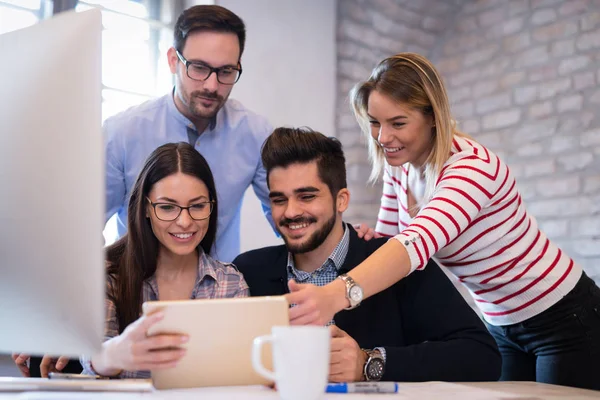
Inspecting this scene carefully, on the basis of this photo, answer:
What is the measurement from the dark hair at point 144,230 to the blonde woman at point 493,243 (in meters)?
0.45

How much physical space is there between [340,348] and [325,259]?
1.44 feet

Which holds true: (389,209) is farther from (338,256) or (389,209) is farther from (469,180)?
(469,180)

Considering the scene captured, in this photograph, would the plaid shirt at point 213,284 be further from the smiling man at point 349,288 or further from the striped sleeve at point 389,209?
the striped sleeve at point 389,209

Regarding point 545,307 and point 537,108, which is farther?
point 537,108

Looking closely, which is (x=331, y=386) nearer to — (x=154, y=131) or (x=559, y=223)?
(x=154, y=131)

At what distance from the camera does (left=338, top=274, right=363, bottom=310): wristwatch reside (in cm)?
122

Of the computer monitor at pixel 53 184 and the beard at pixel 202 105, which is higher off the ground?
the beard at pixel 202 105

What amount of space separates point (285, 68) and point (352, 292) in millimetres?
2066

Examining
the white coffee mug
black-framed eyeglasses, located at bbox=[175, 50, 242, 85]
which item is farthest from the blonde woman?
the white coffee mug

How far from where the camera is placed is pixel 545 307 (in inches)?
64.2

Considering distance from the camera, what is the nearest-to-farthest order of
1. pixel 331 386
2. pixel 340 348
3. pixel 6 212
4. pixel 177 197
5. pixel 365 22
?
pixel 6 212, pixel 331 386, pixel 340 348, pixel 177 197, pixel 365 22

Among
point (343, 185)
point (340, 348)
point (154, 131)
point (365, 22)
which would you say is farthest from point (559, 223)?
A: point (340, 348)

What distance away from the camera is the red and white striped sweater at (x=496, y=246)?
1469 mm

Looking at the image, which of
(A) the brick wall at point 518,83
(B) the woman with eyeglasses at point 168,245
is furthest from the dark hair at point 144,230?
(A) the brick wall at point 518,83
